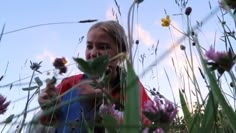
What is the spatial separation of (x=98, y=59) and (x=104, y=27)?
4.34 ft

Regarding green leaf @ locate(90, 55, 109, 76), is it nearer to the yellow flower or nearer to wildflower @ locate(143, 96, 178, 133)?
wildflower @ locate(143, 96, 178, 133)

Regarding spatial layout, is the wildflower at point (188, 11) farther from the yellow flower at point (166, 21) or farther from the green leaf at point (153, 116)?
the green leaf at point (153, 116)

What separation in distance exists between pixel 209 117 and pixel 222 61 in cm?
9

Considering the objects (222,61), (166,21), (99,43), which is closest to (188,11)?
(166,21)

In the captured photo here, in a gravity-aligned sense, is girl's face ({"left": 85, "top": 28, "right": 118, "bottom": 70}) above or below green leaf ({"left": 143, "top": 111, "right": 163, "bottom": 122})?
above

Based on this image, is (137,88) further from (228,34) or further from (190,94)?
(190,94)

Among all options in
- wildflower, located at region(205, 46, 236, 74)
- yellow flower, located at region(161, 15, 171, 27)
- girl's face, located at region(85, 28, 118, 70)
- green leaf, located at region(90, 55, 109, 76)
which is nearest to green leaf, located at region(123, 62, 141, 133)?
green leaf, located at region(90, 55, 109, 76)

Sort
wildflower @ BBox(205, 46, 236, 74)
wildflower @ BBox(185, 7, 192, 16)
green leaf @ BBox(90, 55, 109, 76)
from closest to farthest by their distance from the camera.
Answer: green leaf @ BBox(90, 55, 109, 76) → wildflower @ BBox(205, 46, 236, 74) → wildflower @ BBox(185, 7, 192, 16)

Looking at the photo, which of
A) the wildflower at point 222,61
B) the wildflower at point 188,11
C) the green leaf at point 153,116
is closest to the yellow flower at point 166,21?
the wildflower at point 188,11

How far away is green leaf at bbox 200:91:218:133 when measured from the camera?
52 cm

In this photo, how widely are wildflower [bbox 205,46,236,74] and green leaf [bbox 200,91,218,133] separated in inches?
2.4

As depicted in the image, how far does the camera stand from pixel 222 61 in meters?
0.58

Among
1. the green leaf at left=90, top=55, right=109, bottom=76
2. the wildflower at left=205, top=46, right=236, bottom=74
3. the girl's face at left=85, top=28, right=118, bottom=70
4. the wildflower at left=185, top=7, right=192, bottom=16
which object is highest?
the girl's face at left=85, top=28, right=118, bottom=70

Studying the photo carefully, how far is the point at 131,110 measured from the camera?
1.56ft
